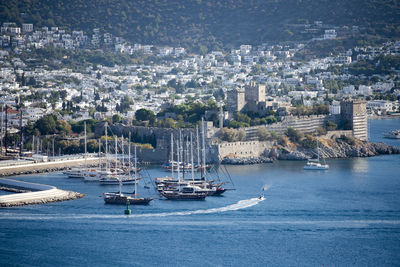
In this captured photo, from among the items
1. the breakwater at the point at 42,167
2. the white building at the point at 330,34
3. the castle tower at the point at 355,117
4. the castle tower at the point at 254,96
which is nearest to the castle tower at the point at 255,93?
the castle tower at the point at 254,96

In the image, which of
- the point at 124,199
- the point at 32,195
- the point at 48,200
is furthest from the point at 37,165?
the point at 124,199

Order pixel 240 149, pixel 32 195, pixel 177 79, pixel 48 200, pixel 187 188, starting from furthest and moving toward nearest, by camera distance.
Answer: pixel 177 79 < pixel 240 149 < pixel 187 188 < pixel 32 195 < pixel 48 200

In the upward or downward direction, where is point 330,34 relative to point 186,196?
upward

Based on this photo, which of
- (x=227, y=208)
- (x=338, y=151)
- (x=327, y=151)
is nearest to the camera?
(x=227, y=208)

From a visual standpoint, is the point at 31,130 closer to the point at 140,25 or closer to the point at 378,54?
the point at 378,54

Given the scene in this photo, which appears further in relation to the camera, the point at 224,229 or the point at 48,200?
the point at 48,200

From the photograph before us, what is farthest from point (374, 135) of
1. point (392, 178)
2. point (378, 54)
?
point (378, 54)

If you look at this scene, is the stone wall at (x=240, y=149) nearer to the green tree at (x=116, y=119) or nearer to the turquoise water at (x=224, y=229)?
the turquoise water at (x=224, y=229)

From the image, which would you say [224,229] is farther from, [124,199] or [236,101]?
[236,101]
